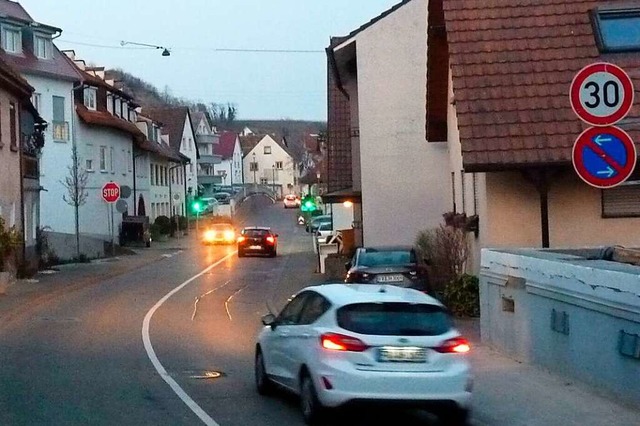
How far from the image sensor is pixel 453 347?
37.4 ft

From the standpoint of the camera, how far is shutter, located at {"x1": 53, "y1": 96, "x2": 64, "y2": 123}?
2217 inches

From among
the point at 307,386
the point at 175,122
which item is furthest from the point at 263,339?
the point at 175,122

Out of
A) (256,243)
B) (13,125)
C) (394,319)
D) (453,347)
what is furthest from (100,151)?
(453,347)

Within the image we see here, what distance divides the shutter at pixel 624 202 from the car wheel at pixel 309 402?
1038 centimetres

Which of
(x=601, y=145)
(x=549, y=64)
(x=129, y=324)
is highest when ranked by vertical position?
(x=549, y=64)

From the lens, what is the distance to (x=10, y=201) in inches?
1396

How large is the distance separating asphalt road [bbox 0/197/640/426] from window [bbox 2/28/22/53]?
80.0 feet

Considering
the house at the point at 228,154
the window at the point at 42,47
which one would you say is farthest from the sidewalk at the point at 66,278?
the house at the point at 228,154

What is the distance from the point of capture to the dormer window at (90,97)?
62.4m

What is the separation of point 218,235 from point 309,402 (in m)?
58.4

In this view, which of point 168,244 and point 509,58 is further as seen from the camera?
point 168,244

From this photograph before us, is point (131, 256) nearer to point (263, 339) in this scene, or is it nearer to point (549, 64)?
point (549, 64)

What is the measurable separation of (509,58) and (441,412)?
34.7 feet

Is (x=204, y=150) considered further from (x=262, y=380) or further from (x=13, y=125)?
(x=262, y=380)
